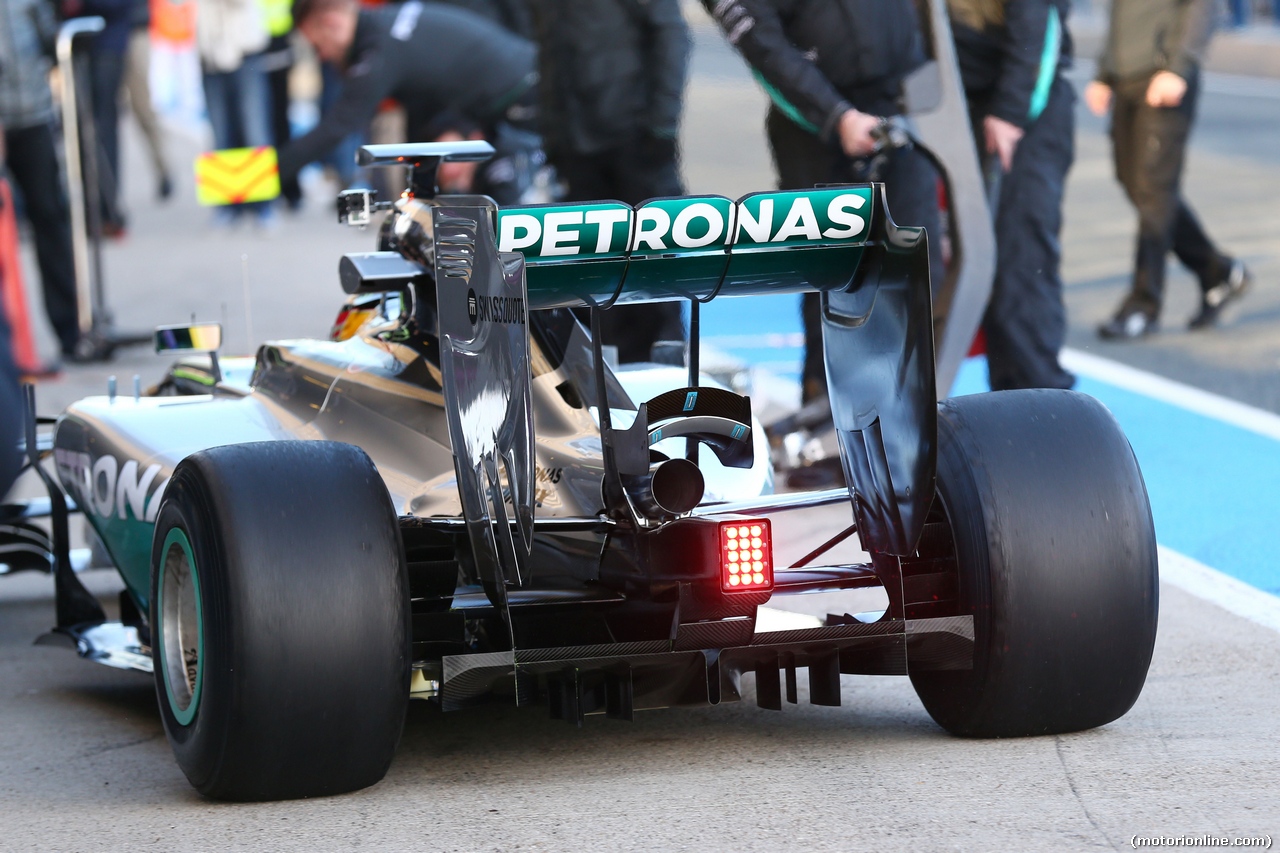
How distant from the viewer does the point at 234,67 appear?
576 inches

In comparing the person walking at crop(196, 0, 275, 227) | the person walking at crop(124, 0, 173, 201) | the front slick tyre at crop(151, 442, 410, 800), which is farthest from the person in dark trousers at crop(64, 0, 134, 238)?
the front slick tyre at crop(151, 442, 410, 800)

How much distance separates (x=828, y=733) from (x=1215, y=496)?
289cm

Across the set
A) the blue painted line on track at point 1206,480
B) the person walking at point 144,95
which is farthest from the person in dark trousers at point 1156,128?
the person walking at point 144,95

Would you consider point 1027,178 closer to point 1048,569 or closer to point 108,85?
point 1048,569

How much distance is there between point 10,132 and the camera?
970 centimetres

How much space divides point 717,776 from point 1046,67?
149 inches

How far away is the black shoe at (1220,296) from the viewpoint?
9.52 m

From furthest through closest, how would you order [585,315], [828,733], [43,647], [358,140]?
[358,140] → [585,315] → [43,647] → [828,733]

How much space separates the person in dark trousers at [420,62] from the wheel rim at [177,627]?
5783mm

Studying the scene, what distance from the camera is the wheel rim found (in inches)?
158

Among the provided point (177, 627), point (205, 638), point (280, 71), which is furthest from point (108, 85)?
point (205, 638)

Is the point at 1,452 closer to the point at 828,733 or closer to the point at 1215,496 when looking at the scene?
the point at 828,733

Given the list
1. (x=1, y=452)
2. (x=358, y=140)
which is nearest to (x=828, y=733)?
(x=1, y=452)

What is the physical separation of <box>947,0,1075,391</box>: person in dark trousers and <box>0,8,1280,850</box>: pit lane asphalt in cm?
162
